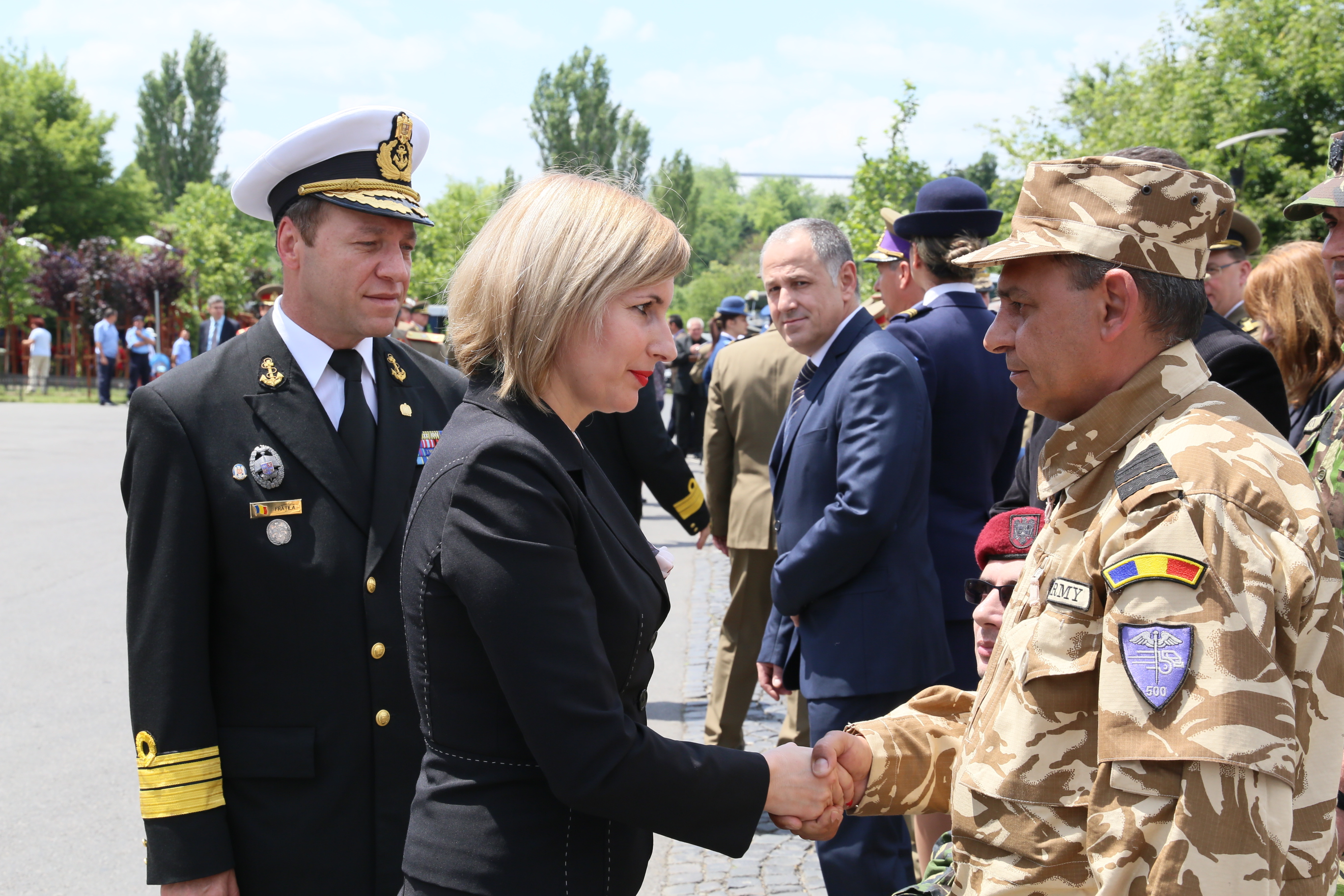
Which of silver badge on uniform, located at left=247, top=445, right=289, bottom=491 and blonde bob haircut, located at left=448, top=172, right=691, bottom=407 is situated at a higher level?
blonde bob haircut, located at left=448, top=172, right=691, bottom=407

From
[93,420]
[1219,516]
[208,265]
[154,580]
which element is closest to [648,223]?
[1219,516]

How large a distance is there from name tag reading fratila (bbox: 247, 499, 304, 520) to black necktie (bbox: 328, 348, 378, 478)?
0.56ft

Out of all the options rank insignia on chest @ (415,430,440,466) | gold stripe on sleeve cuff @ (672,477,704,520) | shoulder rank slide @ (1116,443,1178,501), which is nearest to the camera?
shoulder rank slide @ (1116,443,1178,501)

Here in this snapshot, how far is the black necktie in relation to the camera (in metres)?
2.42

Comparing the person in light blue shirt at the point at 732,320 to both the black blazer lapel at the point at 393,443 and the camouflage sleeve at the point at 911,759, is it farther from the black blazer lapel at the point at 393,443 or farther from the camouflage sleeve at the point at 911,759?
the camouflage sleeve at the point at 911,759

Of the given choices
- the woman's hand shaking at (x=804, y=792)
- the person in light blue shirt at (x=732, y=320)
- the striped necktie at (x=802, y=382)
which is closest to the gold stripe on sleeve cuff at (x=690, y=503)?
the striped necktie at (x=802, y=382)

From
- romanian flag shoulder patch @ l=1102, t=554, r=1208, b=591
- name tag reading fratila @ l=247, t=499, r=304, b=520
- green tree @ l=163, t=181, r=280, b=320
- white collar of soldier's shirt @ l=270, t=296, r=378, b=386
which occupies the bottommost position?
name tag reading fratila @ l=247, t=499, r=304, b=520

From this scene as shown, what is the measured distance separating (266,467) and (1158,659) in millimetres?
1740

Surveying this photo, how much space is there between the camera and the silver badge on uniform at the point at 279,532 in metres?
2.23

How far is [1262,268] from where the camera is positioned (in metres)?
4.60

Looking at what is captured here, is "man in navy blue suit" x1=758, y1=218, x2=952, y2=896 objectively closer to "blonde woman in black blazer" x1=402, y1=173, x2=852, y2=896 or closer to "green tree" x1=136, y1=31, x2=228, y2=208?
A: "blonde woman in black blazer" x1=402, y1=173, x2=852, y2=896

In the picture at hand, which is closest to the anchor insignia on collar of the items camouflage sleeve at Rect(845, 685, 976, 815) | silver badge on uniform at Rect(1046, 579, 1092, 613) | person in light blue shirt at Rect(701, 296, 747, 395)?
camouflage sleeve at Rect(845, 685, 976, 815)

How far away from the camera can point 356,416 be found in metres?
2.46

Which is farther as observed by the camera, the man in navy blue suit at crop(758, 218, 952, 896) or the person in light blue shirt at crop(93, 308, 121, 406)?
the person in light blue shirt at crop(93, 308, 121, 406)
